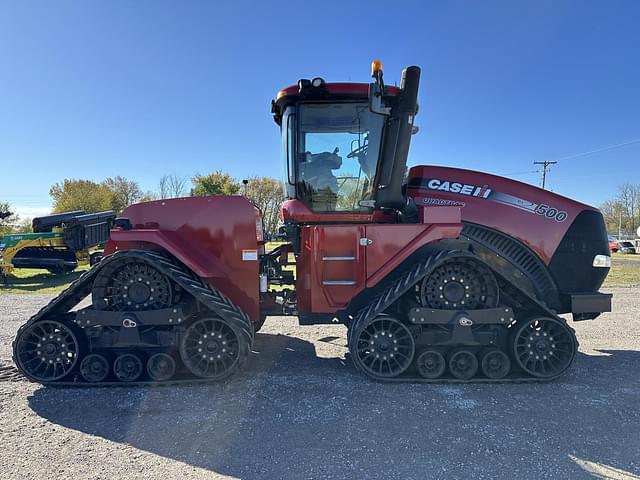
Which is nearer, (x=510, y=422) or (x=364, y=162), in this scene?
(x=510, y=422)

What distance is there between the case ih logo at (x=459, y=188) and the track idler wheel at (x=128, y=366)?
12.6 feet

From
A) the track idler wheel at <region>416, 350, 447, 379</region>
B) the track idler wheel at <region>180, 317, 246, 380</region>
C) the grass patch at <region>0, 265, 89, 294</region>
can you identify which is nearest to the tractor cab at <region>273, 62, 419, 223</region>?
the track idler wheel at <region>180, 317, 246, 380</region>

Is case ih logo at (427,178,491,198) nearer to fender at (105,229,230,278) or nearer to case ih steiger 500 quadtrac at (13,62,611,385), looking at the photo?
case ih steiger 500 quadtrac at (13,62,611,385)

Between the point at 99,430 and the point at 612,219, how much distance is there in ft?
283

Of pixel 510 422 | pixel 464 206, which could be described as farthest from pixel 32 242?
pixel 510 422

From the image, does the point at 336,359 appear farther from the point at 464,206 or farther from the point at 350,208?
the point at 464,206

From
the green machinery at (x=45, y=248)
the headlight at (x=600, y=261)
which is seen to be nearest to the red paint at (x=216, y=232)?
the headlight at (x=600, y=261)

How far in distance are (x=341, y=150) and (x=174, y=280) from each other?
7.60 ft

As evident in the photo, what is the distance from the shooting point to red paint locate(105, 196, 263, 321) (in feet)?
14.4

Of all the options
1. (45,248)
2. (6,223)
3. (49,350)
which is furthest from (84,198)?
(49,350)

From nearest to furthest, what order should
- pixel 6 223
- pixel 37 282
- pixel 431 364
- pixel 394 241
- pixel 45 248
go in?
pixel 431 364
pixel 394 241
pixel 37 282
pixel 45 248
pixel 6 223

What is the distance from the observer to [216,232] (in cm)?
441

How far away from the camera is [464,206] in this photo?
460 cm

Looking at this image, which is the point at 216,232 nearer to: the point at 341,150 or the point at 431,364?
the point at 341,150
